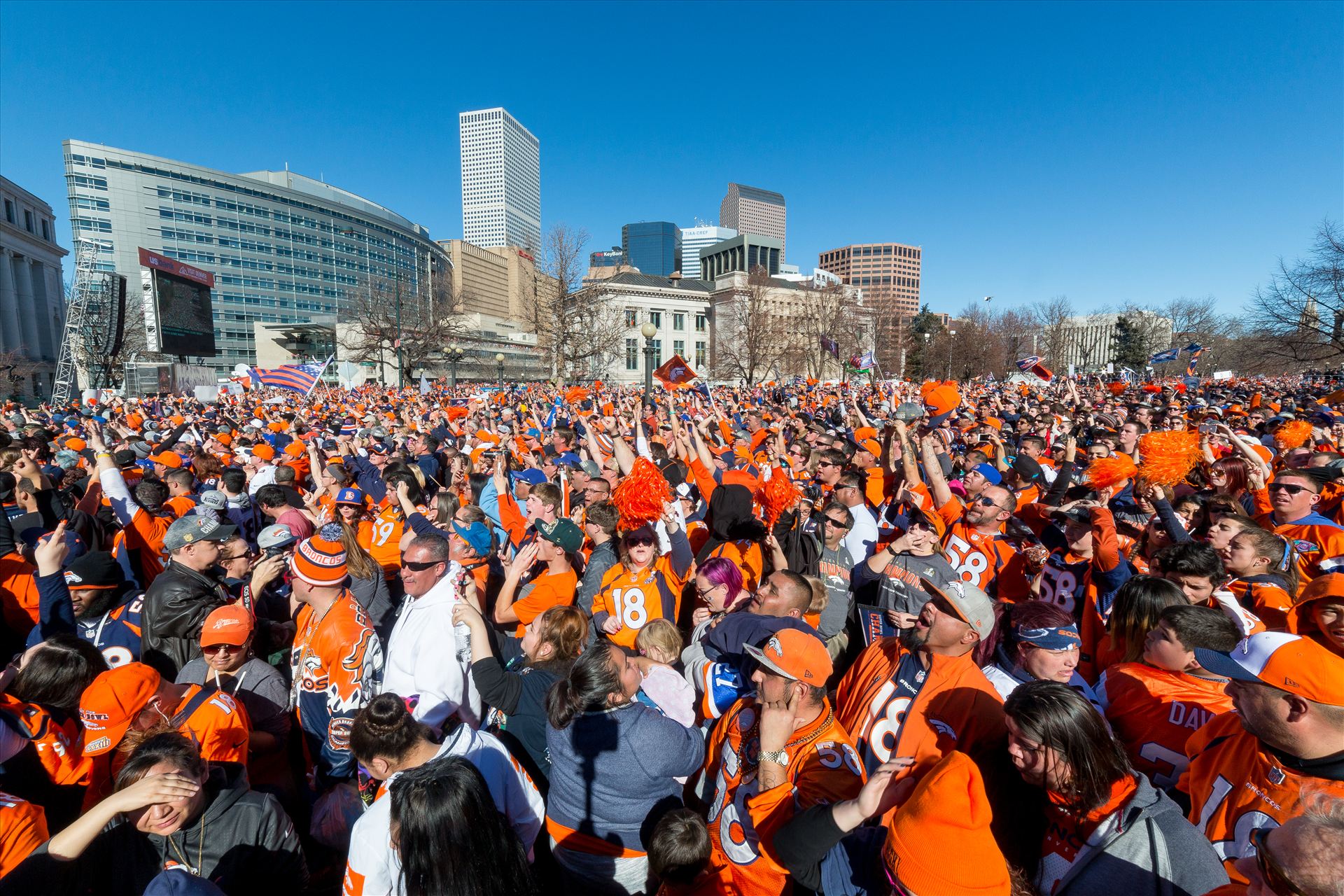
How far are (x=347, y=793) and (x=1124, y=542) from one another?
5.59 meters

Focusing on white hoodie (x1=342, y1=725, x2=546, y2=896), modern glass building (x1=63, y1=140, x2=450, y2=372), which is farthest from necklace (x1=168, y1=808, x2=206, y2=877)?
modern glass building (x1=63, y1=140, x2=450, y2=372)

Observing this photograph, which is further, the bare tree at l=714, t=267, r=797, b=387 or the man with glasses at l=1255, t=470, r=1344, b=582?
the bare tree at l=714, t=267, r=797, b=387

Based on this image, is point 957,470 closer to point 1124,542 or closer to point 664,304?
point 1124,542

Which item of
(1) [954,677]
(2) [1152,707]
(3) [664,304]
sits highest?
(3) [664,304]

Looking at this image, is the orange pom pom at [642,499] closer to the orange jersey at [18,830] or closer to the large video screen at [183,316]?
the orange jersey at [18,830]

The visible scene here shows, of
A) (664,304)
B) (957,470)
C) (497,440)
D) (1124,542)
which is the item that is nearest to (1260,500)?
(1124,542)

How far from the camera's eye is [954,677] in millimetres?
2555

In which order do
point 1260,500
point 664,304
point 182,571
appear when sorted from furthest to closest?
point 664,304, point 1260,500, point 182,571

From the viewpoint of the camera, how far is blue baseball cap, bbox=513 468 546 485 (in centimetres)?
706

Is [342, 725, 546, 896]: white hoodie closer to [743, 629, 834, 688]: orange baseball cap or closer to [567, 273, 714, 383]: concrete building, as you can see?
[743, 629, 834, 688]: orange baseball cap

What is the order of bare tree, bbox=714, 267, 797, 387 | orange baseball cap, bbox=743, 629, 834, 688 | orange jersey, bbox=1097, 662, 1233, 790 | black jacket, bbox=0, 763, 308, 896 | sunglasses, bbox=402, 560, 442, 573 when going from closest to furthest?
black jacket, bbox=0, 763, 308, 896 < orange baseball cap, bbox=743, 629, 834, 688 < orange jersey, bbox=1097, 662, 1233, 790 < sunglasses, bbox=402, 560, 442, 573 < bare tree, bbox=714, 267, 797, 387

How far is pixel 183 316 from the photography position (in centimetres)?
3316

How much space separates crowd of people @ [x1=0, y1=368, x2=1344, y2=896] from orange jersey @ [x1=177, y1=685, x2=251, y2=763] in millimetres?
16

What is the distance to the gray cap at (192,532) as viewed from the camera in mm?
4004
